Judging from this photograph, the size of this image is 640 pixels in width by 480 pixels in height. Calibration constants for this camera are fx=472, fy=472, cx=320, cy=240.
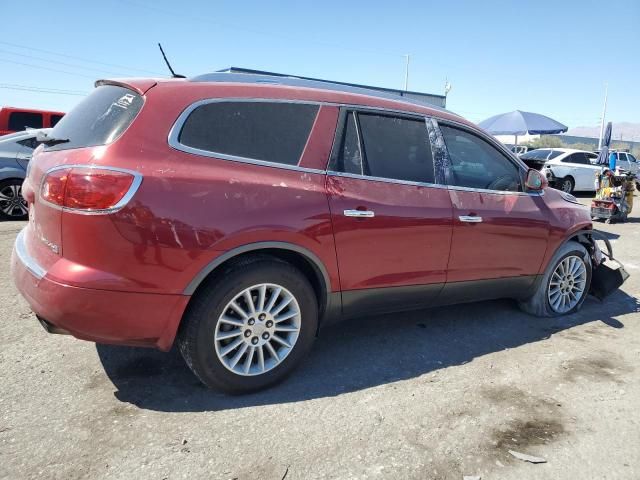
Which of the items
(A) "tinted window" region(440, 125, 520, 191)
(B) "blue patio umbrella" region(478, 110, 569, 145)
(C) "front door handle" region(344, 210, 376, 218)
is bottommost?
(C) "front door handle" region(344, 210, 376, 218)

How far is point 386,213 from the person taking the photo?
3199mm

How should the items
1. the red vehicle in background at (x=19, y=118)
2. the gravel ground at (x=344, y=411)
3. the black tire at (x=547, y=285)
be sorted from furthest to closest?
the red vehicle in background at (x=19, y=118) < the black tire at (x=547, y=285) < the gravel ground at (x=344, y=411)

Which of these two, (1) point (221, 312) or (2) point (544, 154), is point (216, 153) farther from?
(2) point (544, 154)

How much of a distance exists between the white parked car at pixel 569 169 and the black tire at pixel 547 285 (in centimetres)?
1223

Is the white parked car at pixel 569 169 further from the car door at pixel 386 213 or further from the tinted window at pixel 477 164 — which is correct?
the car door at pixel 386 213

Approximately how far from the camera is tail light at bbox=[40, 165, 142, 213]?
2381mm

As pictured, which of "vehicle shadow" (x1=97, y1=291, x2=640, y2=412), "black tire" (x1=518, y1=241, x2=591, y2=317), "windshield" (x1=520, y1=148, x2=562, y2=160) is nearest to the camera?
"vehicle shadow" (x1=97, y1=291, x2=640, y2=412)

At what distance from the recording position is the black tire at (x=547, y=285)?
439cm

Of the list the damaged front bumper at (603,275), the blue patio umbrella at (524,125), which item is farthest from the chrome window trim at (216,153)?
the blue patio umbrella at (524,125)

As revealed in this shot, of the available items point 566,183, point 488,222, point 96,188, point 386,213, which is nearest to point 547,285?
point 488,222

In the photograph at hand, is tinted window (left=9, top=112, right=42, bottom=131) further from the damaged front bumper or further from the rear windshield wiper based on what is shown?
the damaged front bumper

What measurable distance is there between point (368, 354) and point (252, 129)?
1.89 meters

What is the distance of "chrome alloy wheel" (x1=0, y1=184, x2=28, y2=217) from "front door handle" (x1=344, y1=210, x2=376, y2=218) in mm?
7494

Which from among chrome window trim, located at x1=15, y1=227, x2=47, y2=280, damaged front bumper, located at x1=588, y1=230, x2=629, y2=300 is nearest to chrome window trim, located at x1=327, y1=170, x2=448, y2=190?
chrome window trim, located at x1=15, y1=227, x2=47, y2=280
